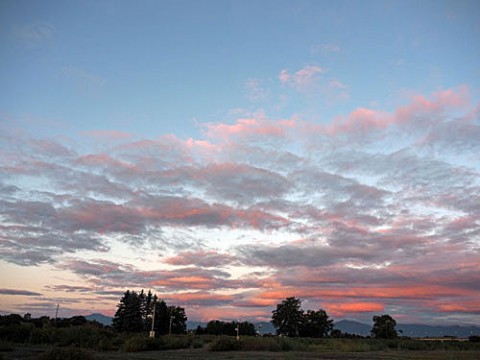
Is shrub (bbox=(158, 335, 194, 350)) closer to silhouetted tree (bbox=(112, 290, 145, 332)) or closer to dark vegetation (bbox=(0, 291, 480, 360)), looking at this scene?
dark vegetation (bbox=(0, 291, 480, 360))

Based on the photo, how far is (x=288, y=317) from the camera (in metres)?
116

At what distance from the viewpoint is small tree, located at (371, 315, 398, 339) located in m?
112

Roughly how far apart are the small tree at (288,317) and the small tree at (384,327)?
20873 mm

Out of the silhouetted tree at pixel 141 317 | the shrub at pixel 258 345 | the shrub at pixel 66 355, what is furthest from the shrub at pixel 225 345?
the silhouetted tree at pixel 141 317

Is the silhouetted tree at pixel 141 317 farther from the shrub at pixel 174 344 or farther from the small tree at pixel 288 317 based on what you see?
the shrub at pixel 174 344

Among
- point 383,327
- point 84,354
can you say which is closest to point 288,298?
point 383,327

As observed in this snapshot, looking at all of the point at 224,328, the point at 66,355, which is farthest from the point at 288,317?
the point at 66,355

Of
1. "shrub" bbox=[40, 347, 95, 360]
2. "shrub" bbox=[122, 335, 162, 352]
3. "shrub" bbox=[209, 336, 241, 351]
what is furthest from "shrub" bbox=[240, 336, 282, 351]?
"shrub" bbox=[40, 347, 95, 360]

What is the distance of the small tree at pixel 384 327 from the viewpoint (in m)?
112

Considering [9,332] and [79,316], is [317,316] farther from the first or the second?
[9,332]

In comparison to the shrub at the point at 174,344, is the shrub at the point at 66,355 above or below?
above

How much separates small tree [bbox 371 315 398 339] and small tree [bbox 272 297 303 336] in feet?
68.5

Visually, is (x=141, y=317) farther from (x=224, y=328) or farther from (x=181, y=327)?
(x=224, y=328)

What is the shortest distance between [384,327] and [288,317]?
25.6 m
